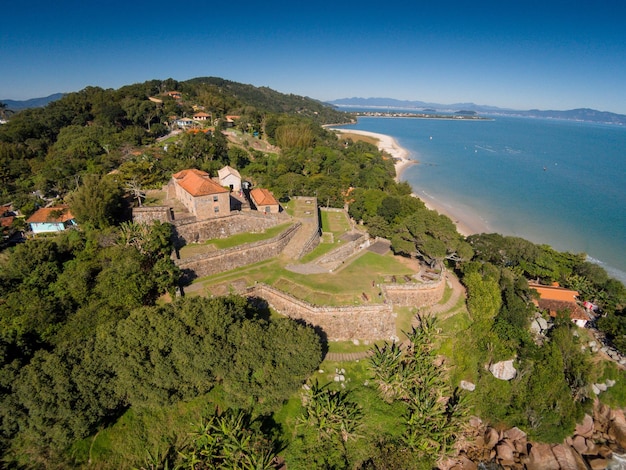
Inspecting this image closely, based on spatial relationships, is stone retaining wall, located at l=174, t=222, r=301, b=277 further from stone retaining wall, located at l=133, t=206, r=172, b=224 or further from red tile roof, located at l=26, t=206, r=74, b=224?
red tile roof, located at l=26, t=206, r=74, b=224

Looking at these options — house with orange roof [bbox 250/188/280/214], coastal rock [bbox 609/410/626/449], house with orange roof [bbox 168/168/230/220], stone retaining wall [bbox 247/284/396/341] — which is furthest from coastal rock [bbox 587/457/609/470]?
house with orange roof [bbox 168/168/230/220]

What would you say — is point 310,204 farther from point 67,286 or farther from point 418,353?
point 67,286

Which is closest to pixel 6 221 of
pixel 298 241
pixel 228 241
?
pixel 228 241

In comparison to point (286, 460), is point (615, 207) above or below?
above

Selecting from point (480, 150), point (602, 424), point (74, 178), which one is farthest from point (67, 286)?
point (480, 150)

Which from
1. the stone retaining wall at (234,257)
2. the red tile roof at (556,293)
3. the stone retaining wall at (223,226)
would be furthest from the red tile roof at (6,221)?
the red tile roof at (556,293)
